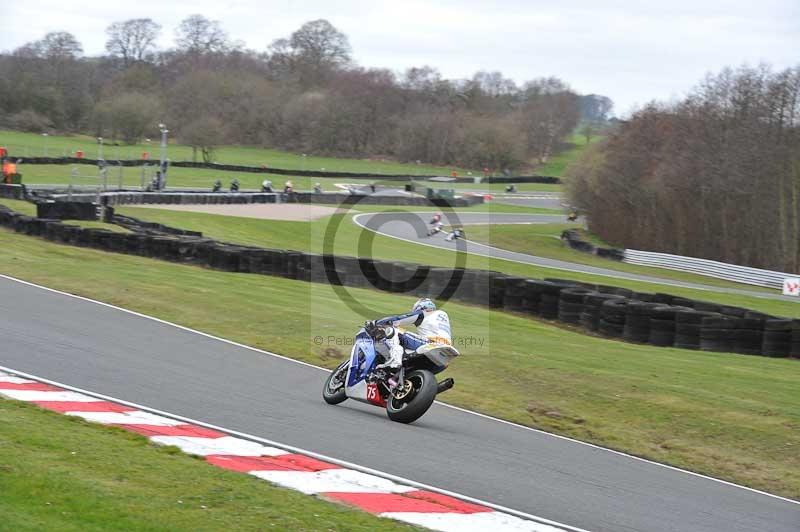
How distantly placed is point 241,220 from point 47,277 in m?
22.5

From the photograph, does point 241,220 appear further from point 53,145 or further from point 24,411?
point 53,145

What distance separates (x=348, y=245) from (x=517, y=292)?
20555 mm

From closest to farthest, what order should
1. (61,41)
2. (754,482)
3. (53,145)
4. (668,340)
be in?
(754,482) → (668,340) → (53,145) → (61,41)

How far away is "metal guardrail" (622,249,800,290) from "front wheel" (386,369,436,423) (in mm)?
31913

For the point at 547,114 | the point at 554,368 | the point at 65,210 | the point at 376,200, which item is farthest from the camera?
the point at 547,114

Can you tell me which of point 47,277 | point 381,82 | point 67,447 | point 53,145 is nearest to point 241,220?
point 47,277

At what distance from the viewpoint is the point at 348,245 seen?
39.3 meters

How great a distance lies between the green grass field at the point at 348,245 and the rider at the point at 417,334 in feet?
74.3

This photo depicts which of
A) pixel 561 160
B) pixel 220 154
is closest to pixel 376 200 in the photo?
pixel 220 154

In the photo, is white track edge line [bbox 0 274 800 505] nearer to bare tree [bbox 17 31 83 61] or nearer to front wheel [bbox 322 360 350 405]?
front wheel [bbox 322 360 350 405]

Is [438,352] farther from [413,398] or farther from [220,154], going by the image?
[220,154]

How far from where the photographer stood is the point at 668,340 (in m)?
16.7

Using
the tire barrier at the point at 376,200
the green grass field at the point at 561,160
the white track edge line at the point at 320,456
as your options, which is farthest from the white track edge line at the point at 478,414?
the green grass field at the point at 561,160

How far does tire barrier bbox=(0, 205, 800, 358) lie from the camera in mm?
16422
